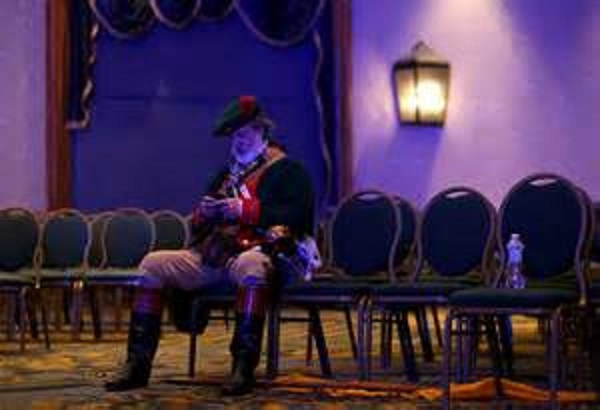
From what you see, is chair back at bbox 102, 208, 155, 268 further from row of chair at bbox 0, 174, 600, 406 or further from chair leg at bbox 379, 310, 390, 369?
chair leg at bbox 379, 310, 390, 369

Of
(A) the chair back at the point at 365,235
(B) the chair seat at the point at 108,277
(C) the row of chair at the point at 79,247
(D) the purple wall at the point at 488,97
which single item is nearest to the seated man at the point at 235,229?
(A) the chair back at the point at 365,235

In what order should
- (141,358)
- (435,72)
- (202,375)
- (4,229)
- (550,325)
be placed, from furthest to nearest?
(435,72) → (4,229) → (202,375) → (141,358) → (550,325)

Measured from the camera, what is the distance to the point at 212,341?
7812mm

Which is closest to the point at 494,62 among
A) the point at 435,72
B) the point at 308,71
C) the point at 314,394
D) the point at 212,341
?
the point at 435,72

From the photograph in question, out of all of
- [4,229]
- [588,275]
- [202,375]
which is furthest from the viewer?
[4,229]

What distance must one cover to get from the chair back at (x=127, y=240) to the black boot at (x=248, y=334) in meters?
3.06

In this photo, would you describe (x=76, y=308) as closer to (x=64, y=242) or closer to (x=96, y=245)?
(x=64, y=242)

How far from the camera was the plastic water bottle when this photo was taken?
494cm

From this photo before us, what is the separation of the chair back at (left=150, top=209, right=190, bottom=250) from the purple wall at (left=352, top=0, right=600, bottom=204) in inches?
80.3

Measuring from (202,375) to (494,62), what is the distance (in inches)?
195

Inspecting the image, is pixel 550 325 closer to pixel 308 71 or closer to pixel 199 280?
pixel 199 280

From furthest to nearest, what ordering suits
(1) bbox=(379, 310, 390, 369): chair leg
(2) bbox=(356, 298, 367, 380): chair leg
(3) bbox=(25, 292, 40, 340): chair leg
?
1. (3) bbox=(25, 292, 40, 340): chair leg
2. (1) bbox=(379, 310, 390, 369): chair leg
3. (2) bbox=(356, 298, 367, 380): chair leg

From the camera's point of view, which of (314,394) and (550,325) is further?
(314,394)

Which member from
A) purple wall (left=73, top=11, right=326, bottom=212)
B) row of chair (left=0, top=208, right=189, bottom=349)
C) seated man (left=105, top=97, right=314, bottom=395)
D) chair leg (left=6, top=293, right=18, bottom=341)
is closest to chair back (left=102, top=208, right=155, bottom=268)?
row of chair (left=0, top=208, right=189, bottom=349)
